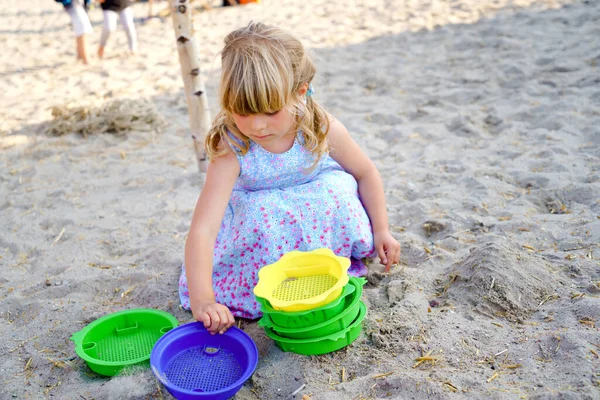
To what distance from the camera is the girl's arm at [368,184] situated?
2307 mm

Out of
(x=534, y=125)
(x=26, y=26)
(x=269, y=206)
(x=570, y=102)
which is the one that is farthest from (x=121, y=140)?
(x=26, y=26)

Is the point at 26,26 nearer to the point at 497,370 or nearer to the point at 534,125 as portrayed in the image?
the point at 534,125

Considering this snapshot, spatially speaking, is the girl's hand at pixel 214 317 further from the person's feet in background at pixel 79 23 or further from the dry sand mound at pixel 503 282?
the person's feet in background at pixel 79 23

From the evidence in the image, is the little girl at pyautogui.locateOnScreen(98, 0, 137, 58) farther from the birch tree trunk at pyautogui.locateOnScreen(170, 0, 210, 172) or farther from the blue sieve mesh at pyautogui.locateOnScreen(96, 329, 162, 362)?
the blue sieve mesh at pyautogui.locateOnScreen(96, 329, 162, 362)

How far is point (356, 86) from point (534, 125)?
1593 mm

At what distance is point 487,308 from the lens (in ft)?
6.73

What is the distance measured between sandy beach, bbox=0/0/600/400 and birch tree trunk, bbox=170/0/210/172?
33cm

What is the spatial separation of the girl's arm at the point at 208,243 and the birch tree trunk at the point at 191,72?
1.22m

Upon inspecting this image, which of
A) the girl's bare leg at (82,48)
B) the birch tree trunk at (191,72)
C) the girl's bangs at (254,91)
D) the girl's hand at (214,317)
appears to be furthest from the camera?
the girl's bare leg at (82,48)

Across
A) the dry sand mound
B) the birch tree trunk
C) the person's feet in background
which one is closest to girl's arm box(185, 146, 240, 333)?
the dry sand mound

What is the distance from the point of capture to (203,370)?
1916mm

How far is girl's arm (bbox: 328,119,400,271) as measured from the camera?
7.57ft

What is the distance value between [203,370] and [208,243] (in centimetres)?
A: 42

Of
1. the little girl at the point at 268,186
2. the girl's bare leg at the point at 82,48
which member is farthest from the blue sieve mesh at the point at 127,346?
the girl's bare leg at the point at 82,48
